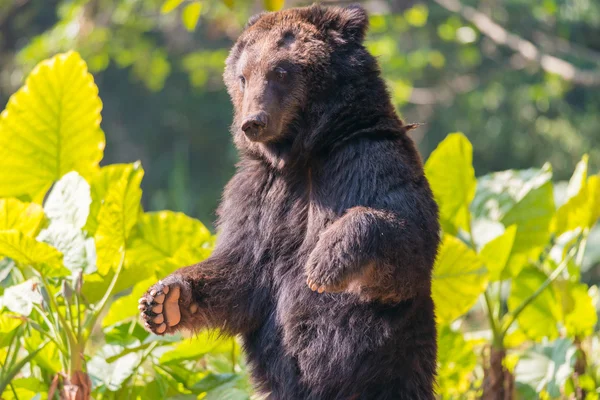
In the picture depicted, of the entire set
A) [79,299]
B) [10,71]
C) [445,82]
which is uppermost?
[79,299]

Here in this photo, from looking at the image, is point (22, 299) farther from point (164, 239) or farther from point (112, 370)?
point (164, 239)

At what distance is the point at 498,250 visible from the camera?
3.94 m

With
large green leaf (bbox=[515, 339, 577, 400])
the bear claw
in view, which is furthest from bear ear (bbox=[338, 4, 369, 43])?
large green leaf (bbox=[515, 339, 577, 400])

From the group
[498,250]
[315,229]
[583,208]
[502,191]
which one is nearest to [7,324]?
[315,229]

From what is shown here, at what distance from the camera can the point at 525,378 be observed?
4172 mm

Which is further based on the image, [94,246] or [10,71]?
[10,71]

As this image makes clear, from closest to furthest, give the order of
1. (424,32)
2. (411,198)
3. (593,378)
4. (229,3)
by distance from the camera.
Answer: 1. (411,198)
2. (229,3)
3. (593,378)
4. (424,32)

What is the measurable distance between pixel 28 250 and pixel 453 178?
2.06m

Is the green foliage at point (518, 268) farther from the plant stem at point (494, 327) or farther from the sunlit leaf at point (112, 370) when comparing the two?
the sunlit leaf at point (112, 370)

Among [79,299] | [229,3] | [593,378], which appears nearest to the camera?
[79,299]

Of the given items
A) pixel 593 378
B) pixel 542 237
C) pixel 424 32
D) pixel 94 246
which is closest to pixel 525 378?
pixel 593 378

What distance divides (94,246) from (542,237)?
218 centimetres

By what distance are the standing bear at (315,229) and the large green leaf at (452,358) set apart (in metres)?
1.05

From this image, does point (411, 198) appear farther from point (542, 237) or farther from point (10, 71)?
point (10, 71)
